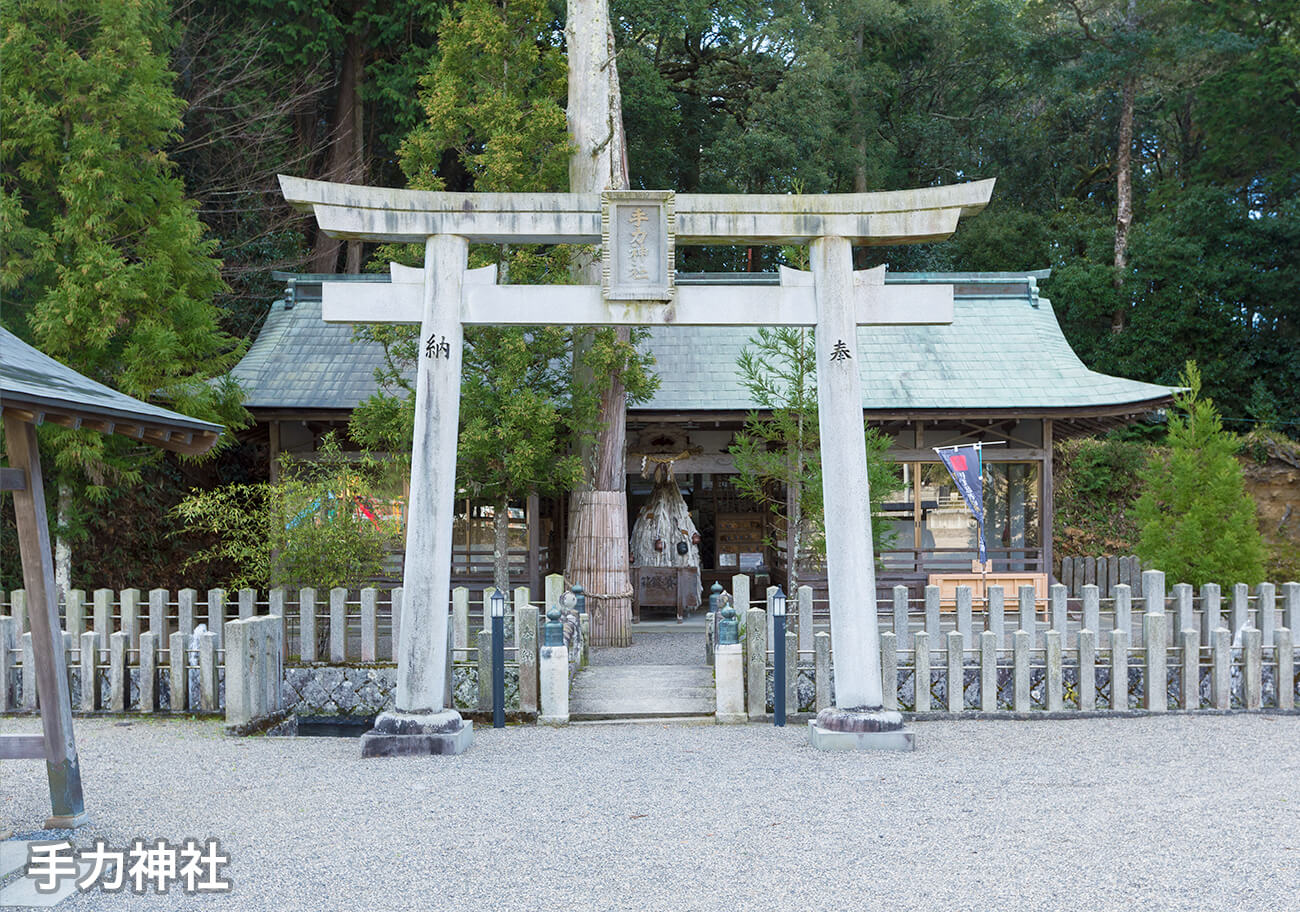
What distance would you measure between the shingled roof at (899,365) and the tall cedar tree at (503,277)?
1671mm

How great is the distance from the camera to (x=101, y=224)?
10914mm

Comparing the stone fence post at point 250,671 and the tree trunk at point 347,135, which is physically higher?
the tree trunk at point 347,135

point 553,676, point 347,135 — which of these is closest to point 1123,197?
point 347,135

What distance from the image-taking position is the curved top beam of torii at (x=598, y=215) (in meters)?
6.93

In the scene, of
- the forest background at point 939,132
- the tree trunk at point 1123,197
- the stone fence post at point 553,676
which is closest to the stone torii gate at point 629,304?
the stone fence post at point 553,676

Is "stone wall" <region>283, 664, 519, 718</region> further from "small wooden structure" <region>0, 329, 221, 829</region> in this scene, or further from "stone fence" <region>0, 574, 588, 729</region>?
"small wooden structure" <region>0, 329, 221, 829</region>

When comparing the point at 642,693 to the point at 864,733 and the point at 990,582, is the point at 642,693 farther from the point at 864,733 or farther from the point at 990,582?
the point at 990,582

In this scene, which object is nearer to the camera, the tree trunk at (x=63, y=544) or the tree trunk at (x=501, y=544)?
the tree trunk at (x=63, y=544)

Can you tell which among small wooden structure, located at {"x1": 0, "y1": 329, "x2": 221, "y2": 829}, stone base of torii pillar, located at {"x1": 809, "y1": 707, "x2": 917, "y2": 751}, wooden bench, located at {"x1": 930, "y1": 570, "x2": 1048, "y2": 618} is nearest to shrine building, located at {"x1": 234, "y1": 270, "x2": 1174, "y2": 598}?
wooden bench, located at {"x1": 930, "y1": 570, "x2": 1048, "y2": 618}

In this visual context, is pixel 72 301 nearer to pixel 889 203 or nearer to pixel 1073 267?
pixel 889 203

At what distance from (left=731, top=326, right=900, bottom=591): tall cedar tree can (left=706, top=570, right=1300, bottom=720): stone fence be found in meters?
3.23

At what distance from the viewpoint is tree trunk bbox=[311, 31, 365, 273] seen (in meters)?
18.0

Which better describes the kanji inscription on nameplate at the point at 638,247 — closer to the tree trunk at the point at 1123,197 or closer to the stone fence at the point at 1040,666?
the stone fence at the point at 1040,666

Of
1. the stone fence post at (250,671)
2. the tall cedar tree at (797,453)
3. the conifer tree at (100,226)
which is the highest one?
the conifer tree at (100,226)
